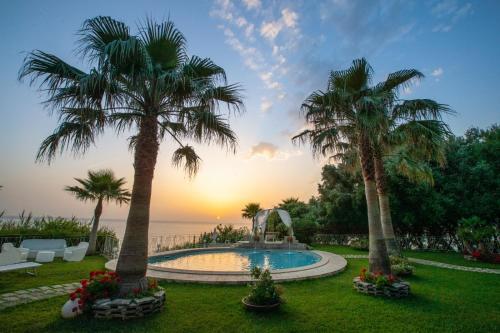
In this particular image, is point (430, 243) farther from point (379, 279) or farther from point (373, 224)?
point (379, 279)

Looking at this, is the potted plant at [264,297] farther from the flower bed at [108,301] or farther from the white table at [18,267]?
the white table at [18,267]

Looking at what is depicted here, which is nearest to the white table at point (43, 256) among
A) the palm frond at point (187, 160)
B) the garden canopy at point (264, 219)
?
the palm frond at point (187, 160)

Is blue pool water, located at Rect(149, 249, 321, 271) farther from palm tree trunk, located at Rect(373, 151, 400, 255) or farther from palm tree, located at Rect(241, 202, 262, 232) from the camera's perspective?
palm tree, located at Rect(241, 202, 262, 232)

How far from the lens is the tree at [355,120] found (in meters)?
7.65

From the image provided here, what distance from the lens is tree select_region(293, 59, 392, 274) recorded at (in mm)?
7648

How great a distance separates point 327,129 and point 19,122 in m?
10.6

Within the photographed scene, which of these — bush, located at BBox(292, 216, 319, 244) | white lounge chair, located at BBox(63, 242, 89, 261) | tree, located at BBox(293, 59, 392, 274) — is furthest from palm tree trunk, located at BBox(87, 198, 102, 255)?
bush, located at BBox(292, 216, 319, 244)

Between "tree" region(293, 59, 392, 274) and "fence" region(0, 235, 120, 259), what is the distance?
42.0ft

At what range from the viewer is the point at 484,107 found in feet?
37.6

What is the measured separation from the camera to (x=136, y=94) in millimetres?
6328

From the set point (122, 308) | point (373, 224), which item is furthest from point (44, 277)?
point (373, 224)

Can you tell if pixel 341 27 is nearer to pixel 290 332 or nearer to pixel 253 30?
pixel 253 30

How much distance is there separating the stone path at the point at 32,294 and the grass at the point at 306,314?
17.7 inches

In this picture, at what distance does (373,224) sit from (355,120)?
3446mm
